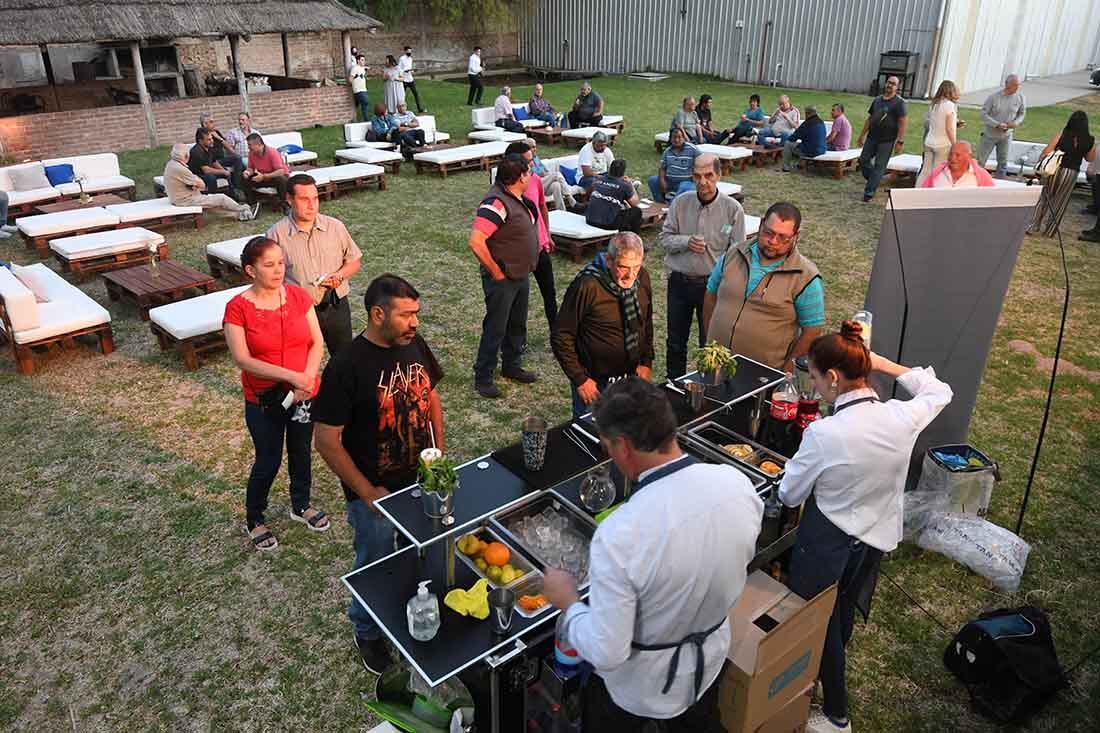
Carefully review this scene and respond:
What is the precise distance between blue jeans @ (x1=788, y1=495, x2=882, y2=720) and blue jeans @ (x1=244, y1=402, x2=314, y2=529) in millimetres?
2855

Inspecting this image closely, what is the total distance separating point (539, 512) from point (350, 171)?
34.7 feet

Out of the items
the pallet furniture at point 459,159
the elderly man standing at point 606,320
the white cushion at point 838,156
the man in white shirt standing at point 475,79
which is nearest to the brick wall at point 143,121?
the man in white shirt standing at point 475,79

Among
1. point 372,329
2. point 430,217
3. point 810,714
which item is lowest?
point 810,714

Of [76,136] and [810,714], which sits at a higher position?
[76,136]

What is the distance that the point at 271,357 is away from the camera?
4176 millimetres

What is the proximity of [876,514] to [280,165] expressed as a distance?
A: 1117cm

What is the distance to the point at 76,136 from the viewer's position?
15.2 m

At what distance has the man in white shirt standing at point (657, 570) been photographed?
2072mm

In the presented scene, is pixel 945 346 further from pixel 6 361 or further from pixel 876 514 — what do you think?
pixel 6 361

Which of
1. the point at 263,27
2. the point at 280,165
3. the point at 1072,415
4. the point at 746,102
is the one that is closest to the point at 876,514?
the point at 1072,415

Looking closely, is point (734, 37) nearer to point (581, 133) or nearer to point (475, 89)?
point (475, 89)

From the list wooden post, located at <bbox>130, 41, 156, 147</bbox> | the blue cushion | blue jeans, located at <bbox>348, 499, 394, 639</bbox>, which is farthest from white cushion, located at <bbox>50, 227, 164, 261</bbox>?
wooden post, located at <bbox>130, 41, 156, 147</bbox>

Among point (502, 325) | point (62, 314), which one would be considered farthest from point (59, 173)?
point (502, 325)

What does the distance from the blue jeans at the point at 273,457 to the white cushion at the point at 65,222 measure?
735 cm
